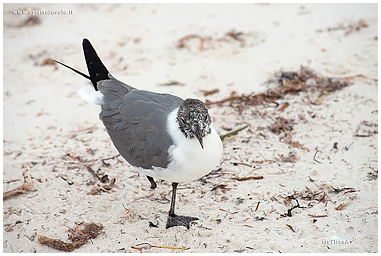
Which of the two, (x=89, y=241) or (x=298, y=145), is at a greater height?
(x=298, y=145)

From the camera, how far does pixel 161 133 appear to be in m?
3.53

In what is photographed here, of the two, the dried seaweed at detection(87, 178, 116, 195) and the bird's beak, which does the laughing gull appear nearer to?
the bird's beak

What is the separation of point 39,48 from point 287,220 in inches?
239

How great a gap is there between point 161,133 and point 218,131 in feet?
5.63

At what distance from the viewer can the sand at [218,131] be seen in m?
3.68

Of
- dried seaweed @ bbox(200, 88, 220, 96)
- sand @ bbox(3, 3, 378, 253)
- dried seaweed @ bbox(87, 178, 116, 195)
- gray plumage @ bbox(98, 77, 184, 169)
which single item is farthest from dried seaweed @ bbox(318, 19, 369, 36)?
dried seaweed @ bbox(87, 178, 116, 195)

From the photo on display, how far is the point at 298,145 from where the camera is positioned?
470 centimetres

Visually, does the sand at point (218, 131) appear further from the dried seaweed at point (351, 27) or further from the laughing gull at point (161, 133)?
the laughing gull at point (161, 133)

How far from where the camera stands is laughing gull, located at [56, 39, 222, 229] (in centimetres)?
335

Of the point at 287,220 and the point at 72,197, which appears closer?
the point at 287,220

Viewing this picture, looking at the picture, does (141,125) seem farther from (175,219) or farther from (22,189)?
(22,189)

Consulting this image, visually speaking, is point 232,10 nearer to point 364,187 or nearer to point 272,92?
point 272,92

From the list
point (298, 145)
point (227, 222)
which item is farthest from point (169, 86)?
point (227, 222)

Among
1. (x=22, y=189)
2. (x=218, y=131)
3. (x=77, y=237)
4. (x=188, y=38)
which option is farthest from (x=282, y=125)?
(x=22, y=189)
